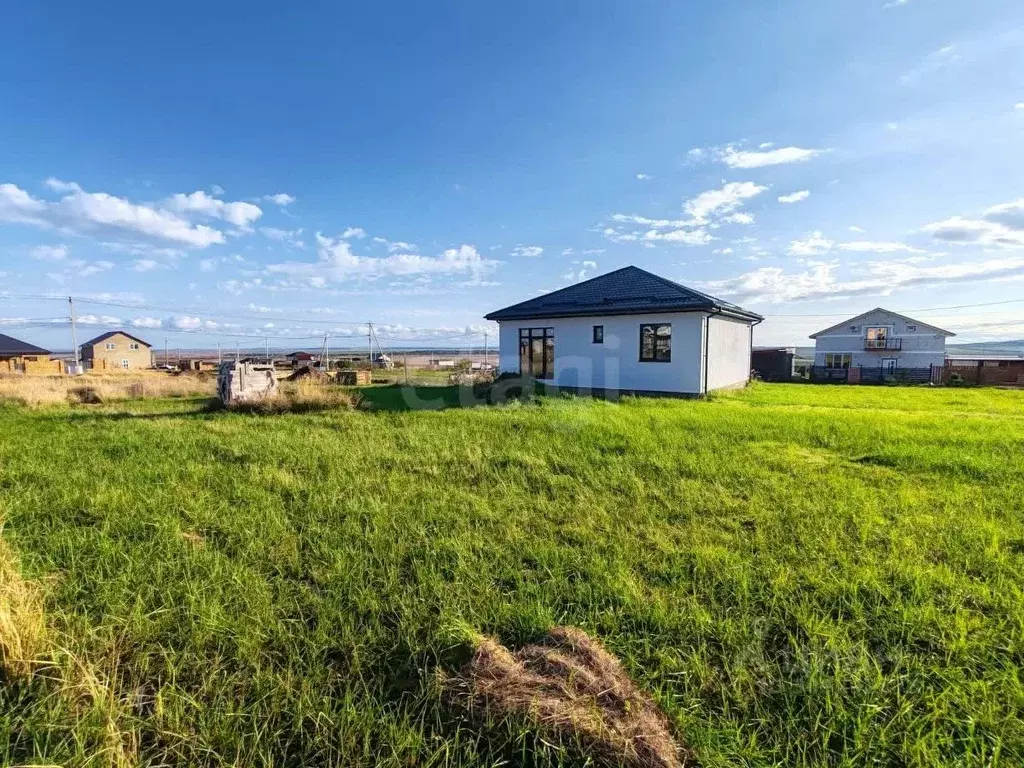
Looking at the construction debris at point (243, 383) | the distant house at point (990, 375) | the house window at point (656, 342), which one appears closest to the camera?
the construction debris at point (243, 383)

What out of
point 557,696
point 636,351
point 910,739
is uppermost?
point 636,351

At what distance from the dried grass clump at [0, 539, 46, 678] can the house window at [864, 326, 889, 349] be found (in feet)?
135

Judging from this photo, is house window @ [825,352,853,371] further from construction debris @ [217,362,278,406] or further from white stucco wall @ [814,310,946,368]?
construction debris @ [217,362,278,406]

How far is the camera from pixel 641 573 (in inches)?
117

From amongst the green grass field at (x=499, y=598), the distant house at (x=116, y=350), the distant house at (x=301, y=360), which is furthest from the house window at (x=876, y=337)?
the distant house at (x=116, y=350)

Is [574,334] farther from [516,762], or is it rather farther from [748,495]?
[516,762]

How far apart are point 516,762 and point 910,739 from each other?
1.49 metres

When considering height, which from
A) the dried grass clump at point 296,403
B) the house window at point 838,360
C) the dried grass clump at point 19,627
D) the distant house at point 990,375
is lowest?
the dried grass clump at point 19,627

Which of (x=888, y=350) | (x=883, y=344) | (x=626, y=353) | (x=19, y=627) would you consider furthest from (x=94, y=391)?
(x=888, y=350)

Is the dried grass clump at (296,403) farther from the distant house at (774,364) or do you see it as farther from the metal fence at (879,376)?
Answer: the metal fence at (879,376)

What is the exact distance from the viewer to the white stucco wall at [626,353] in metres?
12.8

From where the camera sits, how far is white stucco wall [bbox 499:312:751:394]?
12781mm

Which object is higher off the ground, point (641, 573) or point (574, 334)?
point (574, 334)

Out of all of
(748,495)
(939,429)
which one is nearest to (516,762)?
(748,495)
